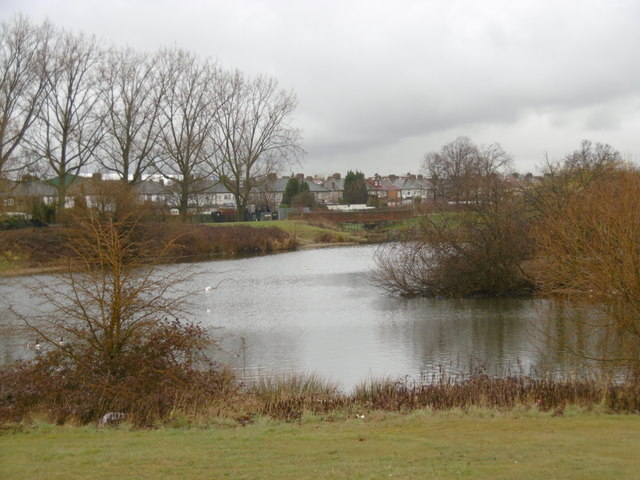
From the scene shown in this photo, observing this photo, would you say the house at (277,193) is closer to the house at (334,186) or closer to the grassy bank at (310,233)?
the house at (334,186)

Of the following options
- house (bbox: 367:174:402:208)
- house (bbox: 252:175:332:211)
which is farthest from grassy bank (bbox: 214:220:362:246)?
house (bbox: 367:174:402:208)

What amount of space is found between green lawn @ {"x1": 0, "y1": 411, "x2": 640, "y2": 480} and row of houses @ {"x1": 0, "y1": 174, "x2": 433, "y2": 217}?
29407mm

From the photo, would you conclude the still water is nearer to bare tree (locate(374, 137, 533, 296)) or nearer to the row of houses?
bare tree (locate(374, 137, 533, 296))

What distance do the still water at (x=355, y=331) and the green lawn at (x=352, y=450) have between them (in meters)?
5.08

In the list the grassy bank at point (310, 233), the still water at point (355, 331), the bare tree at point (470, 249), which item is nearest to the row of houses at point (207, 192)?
the grassy bank at point (310, 233)

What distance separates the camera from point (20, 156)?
48.2 metres

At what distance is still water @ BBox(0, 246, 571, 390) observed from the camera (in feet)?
56.2


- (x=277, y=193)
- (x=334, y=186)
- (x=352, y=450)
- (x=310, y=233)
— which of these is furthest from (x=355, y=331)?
(x=334, y=186)

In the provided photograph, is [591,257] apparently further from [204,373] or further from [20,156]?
[20,156]

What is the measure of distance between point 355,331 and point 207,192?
3041 inches

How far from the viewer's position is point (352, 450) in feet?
27.8

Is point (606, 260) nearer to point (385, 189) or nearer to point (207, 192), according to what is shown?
point (207, 192)

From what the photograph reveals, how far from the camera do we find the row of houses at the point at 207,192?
45697mm

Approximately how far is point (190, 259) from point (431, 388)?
1622 inches
